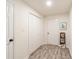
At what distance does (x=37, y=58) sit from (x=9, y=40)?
180 centimetres

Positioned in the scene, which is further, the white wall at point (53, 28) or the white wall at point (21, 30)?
the white wall at point (53, 28)

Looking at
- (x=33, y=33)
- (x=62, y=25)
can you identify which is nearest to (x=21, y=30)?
(x=33, y=33)

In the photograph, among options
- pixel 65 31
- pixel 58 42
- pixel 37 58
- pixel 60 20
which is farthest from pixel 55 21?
pixel 37 58

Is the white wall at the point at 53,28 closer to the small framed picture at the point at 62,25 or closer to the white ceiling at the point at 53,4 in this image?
the small framed picture at the point at 62,25

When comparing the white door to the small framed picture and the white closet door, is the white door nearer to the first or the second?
the white closet door

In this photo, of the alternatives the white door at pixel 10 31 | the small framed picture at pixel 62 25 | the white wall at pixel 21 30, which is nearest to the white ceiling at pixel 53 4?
the white wall at pixel 21 30

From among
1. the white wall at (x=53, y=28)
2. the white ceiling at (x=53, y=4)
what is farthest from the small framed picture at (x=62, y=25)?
the white ceiling at (x=53, y=4)

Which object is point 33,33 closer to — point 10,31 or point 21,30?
point 21,30

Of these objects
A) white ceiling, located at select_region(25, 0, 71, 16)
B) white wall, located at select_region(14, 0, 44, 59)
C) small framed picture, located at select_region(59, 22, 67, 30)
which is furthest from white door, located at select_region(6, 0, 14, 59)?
small framed picture, located at select_region(59, 22, 67, 30)

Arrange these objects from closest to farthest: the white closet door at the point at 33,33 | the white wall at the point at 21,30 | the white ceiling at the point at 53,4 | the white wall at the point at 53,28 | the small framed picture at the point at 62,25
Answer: the white wall at the point at 21,30
the white ceiling at the point at 53,4
the white closet door at the point at 33,33
the small framed picture at the point at 62,25
the white wall at the point at 53,28

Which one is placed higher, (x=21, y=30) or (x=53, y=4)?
(x=53, y=4)

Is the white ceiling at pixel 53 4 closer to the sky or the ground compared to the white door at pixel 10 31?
closer to the sky

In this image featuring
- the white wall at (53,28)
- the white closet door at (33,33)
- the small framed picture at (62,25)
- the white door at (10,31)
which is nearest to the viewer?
the white door at (10,31)

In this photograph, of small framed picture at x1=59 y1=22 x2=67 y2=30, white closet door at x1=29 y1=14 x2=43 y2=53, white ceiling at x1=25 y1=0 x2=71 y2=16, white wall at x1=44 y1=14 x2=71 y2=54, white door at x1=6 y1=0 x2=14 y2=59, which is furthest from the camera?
white wall at x1=44 y1=14 x2=71 y2=54
